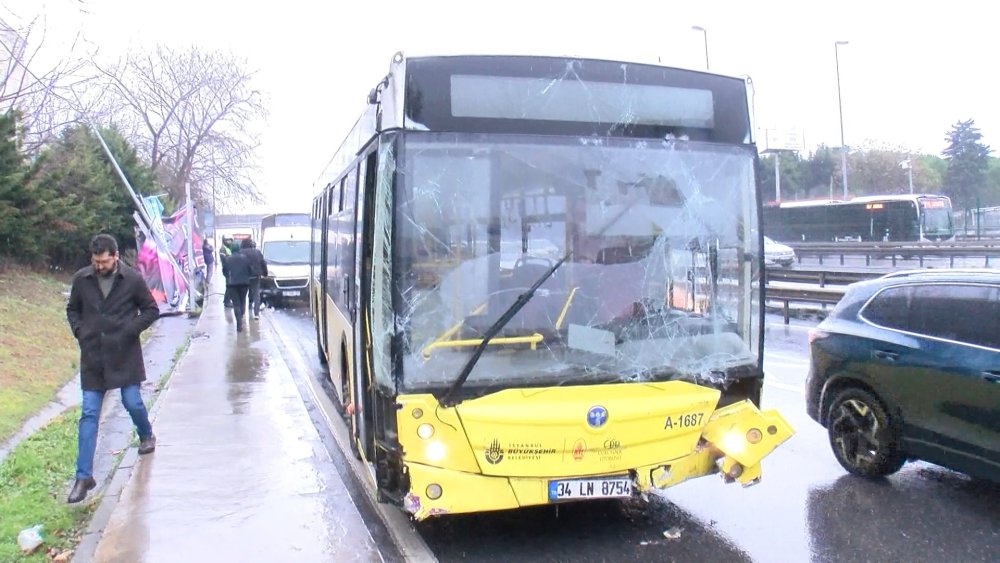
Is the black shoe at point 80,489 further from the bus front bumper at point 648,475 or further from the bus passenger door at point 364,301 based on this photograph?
the bus front bumper at point 648,475

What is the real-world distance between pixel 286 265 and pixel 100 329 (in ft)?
57.8

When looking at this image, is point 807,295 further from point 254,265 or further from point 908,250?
point 908,250

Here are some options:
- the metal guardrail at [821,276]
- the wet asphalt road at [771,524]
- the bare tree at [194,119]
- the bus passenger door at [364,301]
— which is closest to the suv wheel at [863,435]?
the wet asphalt road at [771,524]

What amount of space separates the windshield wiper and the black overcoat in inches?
115

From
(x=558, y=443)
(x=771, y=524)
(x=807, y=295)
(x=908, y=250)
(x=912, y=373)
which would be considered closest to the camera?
(x=558, y=443)

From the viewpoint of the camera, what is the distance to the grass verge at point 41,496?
5.13 m

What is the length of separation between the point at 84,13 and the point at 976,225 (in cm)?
3852

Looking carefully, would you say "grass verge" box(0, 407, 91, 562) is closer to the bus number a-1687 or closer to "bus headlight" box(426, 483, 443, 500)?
"bus headlight" box(426, 483, 443, 500)

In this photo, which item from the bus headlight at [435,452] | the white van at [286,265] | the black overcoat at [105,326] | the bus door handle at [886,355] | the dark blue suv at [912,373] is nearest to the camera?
the bus headlight at [435,452]

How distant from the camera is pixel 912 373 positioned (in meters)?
5.68

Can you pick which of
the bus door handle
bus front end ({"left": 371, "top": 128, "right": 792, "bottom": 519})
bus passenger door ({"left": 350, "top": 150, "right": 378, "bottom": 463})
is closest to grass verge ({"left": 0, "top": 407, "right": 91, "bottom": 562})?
bus passenger door ({"left": 350, "top": 150, "right": 378, "bottom": 463})

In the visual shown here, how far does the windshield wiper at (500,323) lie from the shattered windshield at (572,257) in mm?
22

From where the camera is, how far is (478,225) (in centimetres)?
479

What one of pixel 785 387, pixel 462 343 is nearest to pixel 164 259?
pixel 785 387
